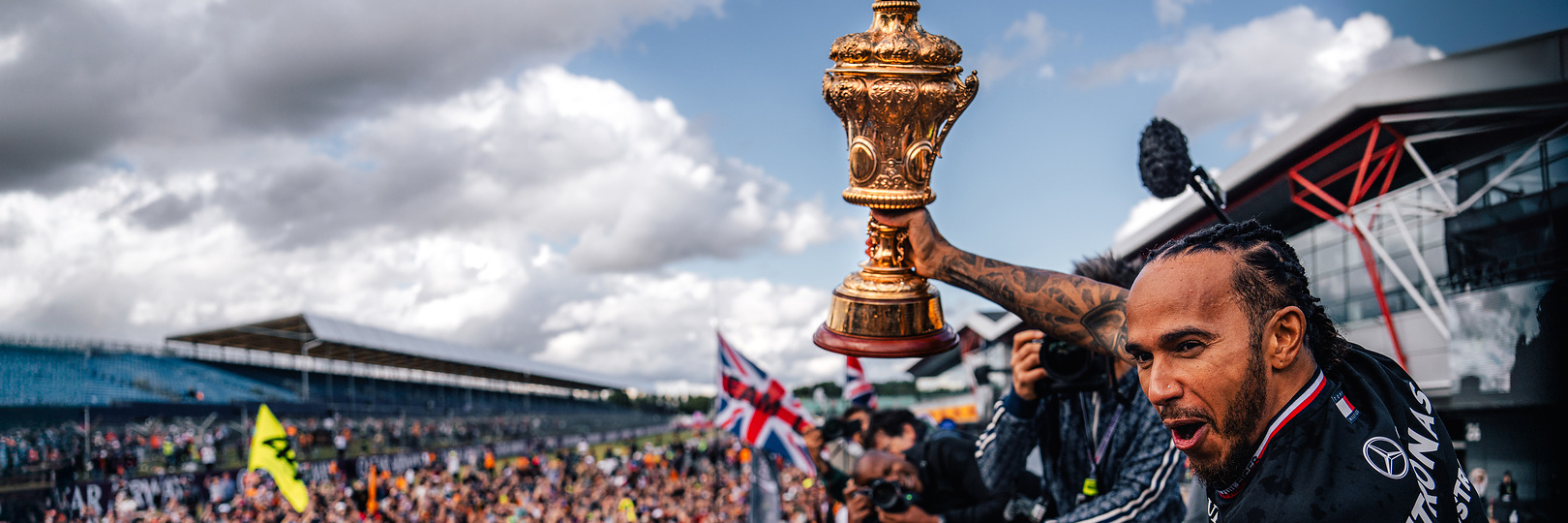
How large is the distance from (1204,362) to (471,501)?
22.8 m

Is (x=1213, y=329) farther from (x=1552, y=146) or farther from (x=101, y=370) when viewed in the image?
(x=101, y=370)

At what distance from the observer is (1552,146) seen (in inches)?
269

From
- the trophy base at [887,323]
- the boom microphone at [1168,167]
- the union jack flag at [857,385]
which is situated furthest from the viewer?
the union jack flag at [857,385]

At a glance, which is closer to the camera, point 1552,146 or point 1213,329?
point 1213,329

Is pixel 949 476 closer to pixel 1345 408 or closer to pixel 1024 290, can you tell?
pixel 1024 290

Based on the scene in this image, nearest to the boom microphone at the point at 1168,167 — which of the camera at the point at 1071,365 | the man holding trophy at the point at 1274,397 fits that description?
the camera at the point at 1071,365

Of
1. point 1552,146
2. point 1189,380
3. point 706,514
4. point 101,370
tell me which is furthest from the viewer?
point 101,370

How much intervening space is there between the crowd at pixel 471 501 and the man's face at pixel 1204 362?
1178 cm

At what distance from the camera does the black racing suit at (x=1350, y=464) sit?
Result: 127cm

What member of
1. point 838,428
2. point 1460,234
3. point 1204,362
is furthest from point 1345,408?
point 1460,234

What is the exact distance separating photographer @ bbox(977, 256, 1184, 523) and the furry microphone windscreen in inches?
12.1

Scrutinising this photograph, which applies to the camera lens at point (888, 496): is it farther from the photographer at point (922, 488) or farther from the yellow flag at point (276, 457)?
the yellow flag at point (276, 457)

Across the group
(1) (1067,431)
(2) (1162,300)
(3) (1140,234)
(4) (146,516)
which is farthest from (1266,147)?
(4) (146,516)

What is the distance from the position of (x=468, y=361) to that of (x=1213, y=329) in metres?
47.4
